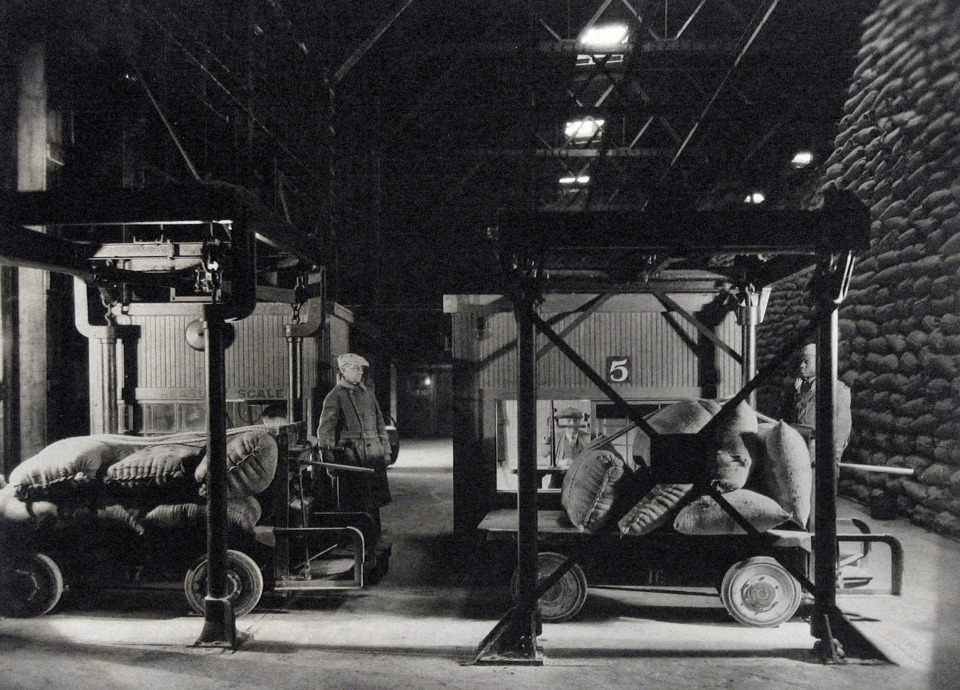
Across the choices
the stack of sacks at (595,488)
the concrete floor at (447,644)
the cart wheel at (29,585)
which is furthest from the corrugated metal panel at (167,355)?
the stack of sacks at (595,488)

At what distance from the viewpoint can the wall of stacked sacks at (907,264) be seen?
29.0 ft

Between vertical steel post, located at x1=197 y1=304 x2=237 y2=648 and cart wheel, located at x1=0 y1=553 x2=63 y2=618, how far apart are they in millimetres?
1601

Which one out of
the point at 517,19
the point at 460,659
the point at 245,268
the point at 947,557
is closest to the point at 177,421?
the point at 245,268

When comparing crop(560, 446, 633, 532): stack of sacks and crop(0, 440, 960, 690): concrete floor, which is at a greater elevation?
crop(560, 446, 633, 532): stack of sacks

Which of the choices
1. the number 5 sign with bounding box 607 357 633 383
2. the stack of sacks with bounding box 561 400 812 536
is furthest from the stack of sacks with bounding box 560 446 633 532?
the number 5 sign with bounding box 607 357 633 383

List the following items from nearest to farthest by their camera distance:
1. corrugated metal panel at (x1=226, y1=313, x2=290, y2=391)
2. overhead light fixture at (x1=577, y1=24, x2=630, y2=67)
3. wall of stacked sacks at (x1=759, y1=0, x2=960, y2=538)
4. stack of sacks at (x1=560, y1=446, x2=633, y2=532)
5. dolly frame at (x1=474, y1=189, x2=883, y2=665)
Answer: dolly frame at (x1=474, y1=189, x2=883, y2=665), stack of sacks at (x1=560, y1=446, x2=633, y2=532), wall of stacked sacks at (x1=759, y1=0, x2=960, y2=538), corrugated metal panel at (x1=226, y1=313, x2=290, y2=391), overhead light fixture at (x1=577, y1=24, x2=630, y2=67)

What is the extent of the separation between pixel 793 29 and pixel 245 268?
31.1ft

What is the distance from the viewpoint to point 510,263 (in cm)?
502

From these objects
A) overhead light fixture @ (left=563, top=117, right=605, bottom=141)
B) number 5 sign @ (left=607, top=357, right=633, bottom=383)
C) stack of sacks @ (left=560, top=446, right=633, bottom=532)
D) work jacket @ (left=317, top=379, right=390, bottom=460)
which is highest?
overhead light fixture @ (left=563, top=117, right=605, bottom=141)

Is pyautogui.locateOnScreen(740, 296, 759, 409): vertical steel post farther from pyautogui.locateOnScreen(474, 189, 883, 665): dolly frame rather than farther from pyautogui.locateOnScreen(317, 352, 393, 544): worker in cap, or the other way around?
pyautogui.locateOnScreen(317, 352, 393, 544): worker in cap

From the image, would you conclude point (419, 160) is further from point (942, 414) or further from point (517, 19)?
point (942, 414)

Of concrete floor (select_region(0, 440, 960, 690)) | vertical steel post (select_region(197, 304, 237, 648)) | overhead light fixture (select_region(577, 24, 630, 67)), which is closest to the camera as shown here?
concrete floor (select_region(0, 440, 960, 690))

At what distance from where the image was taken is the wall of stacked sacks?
884 cm

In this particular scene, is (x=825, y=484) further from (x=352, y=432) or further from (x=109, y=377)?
(x=109, y=377)
